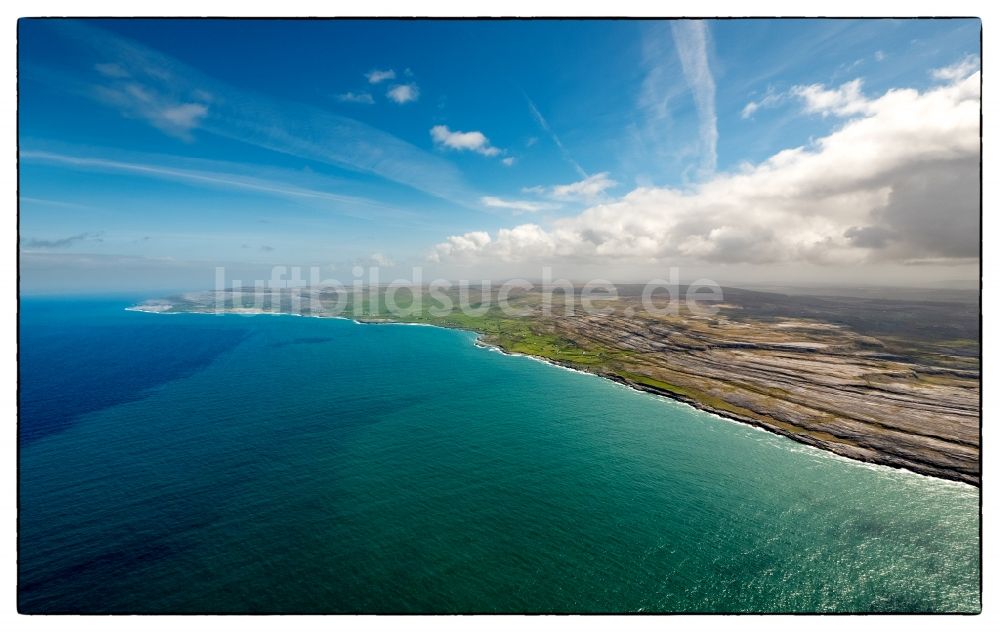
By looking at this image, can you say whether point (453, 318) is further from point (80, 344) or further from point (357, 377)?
point (80, 344)

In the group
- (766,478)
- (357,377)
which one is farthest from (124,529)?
(766,478)

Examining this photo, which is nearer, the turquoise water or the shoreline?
the turquoise water

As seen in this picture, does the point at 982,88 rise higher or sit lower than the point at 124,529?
higher

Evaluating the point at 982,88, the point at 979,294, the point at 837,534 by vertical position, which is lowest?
the point at 837,534

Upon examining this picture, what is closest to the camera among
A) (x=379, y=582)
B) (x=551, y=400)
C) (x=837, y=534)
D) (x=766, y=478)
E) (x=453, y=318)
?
(x=379, y=582)

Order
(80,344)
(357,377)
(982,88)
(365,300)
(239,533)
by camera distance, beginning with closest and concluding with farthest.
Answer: (982,88)
(239,533)
(357,377)
(80,344)
(365,300)

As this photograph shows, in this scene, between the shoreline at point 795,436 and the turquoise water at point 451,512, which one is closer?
the turquoise water at point 451,512

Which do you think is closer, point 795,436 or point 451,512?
point 451,512

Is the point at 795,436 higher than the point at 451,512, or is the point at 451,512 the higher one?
the point at 451,512
